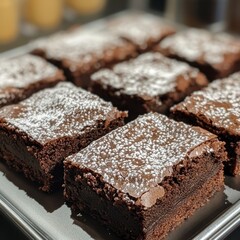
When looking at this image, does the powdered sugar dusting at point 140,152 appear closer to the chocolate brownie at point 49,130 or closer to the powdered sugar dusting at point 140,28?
the chocolate brownie at point 49,130

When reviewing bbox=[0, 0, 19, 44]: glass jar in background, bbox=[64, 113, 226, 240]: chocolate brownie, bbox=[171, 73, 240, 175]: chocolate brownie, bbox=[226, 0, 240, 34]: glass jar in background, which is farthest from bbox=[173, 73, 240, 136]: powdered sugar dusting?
bbox=[0, 0, 19, 44]: glass jar in background

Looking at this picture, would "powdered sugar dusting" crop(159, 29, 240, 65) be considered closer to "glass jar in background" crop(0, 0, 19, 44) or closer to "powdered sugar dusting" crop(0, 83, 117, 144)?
"powdered sugar dusting" crop(0, 83, 117, 144)

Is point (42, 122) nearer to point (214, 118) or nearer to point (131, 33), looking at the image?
point (214, 118)

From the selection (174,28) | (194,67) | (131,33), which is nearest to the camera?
(194,67)

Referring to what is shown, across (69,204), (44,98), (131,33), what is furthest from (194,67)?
(69,204)

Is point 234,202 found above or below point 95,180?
below

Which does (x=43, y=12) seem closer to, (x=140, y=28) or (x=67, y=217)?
(x=140, y=28)

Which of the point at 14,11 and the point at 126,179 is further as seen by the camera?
the point at 14,11
